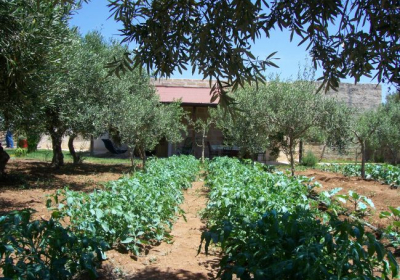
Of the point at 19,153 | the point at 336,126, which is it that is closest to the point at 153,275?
the point at 336,126

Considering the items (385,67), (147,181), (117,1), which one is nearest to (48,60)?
(147,181)

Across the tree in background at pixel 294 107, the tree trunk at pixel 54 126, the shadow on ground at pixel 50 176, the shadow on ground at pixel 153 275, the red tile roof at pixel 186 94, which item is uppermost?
the red tile roof at pixel 186 94

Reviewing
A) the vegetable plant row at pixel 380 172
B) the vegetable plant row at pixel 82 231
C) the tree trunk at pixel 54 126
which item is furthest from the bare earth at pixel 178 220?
the tree trunk at pixel 54 126

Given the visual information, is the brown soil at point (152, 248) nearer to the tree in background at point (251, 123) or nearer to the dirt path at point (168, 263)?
the dirt path at point (168, 263)

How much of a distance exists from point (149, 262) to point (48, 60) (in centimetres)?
390

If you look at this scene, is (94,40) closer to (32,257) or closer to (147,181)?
(147,181)

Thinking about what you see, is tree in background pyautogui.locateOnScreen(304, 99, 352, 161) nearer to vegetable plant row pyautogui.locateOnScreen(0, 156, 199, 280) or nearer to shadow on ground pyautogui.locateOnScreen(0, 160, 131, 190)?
shadow on ground pyautogui.locateOnScreen(0, 160, 131, 190)

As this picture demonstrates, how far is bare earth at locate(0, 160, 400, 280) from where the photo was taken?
409 centimetres

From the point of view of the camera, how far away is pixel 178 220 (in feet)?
21.3

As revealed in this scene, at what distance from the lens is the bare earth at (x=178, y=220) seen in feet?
13.4

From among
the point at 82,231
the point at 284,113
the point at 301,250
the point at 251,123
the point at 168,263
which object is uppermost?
the point at 284,113

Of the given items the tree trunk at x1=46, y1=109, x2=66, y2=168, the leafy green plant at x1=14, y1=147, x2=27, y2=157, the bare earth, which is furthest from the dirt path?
the leafy green plant at x1=14, y1=147, x2=27, y2=157

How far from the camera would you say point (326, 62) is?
3.93m

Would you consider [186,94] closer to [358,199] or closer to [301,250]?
[358,199]
